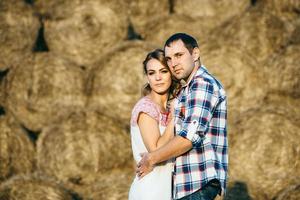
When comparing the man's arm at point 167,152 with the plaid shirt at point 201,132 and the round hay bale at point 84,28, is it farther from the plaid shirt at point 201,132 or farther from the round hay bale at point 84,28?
the round hay bale at point 84,28

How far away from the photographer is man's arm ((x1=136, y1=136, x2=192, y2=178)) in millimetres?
4020

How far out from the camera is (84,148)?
299 inches

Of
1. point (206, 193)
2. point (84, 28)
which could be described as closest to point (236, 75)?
point (84, 28)

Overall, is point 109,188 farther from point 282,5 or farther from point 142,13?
point 282,5

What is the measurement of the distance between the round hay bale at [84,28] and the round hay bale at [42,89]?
289 millimetres

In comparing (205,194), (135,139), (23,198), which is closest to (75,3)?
(23,198)

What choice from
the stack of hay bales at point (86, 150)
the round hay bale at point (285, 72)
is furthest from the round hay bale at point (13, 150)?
the round hay bale at point (285, 72)

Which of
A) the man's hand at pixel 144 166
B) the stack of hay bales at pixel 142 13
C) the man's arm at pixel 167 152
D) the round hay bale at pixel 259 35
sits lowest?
the man's hand at pixel 144 166

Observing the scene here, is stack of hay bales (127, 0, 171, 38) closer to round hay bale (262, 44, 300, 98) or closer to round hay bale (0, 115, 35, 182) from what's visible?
round hay bale (262, 44, 300, 98)

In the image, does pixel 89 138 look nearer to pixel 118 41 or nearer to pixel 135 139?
pixel 118 41

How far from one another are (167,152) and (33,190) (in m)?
2.77

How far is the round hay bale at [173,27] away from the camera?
920cm

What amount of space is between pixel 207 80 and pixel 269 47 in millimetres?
4819

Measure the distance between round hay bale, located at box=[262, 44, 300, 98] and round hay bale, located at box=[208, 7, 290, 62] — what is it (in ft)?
1.31
